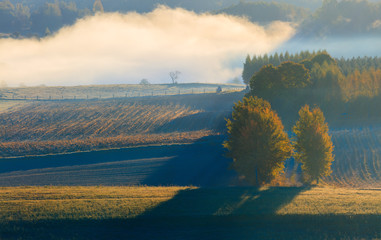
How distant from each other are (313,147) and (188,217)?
24.5 m

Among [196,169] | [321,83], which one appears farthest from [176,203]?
[321,83]

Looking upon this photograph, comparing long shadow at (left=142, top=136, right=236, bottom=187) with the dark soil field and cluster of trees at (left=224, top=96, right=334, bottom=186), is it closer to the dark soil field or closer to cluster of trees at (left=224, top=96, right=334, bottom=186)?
the dark soil field

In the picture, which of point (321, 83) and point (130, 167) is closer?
point (130, 167)

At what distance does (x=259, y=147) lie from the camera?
164 ft

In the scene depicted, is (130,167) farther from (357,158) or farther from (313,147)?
(357,158)

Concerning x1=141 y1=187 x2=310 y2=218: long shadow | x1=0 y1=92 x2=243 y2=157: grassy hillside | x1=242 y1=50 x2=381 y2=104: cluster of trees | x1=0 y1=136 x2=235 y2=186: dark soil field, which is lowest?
x1=0 y1=136 x2=235 y2=186: dark soil field

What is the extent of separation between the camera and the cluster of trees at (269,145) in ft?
164

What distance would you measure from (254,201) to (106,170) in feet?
84.6

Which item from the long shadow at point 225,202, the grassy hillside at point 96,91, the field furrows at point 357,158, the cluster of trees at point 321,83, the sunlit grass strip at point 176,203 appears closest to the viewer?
the sunlit grass strip at point 176,203

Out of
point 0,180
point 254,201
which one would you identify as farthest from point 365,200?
point 0,180

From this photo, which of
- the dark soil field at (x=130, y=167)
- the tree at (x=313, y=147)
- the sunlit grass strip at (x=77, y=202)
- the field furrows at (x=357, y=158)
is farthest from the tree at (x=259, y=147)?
the field furrows at (x=357, y=158)

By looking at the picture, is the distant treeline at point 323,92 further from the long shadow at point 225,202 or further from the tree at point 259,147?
the long shadow at point 225,202

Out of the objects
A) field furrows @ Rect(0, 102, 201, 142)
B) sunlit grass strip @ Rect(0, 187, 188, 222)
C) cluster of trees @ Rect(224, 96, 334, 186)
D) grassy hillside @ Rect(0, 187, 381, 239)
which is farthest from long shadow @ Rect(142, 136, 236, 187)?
field furrows @ Rect(0, 102, 201, 142)

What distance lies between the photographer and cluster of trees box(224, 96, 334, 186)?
4991cm
